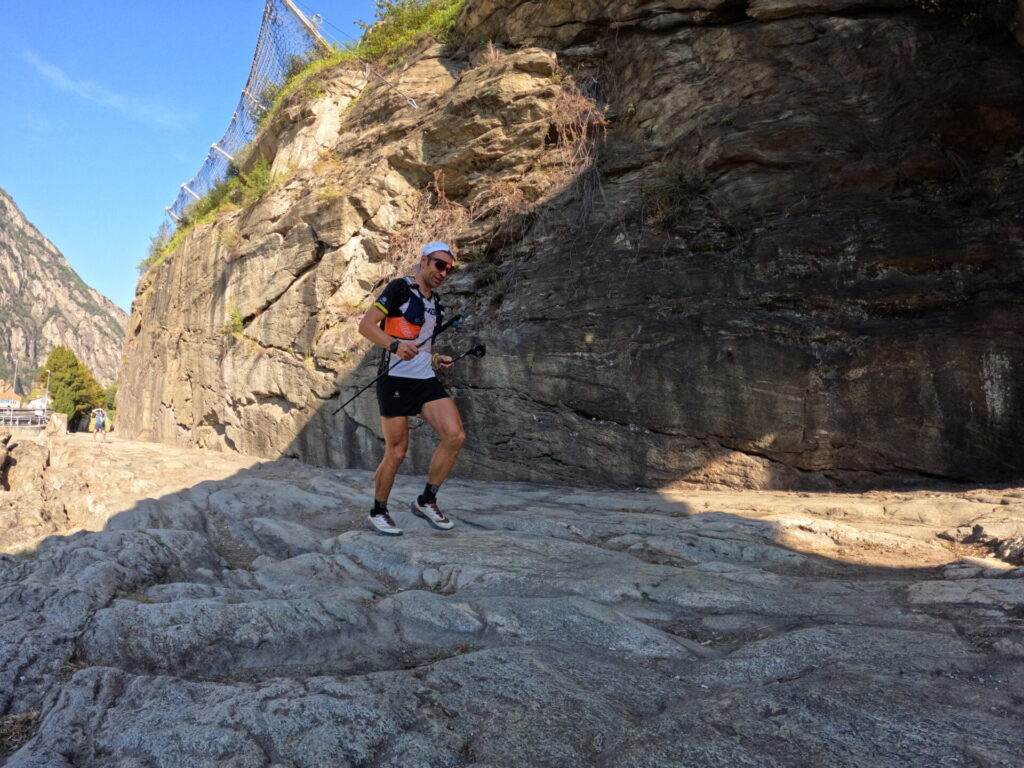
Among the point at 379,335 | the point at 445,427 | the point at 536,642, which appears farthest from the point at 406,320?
the point at 536,642

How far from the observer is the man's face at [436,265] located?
173 inches

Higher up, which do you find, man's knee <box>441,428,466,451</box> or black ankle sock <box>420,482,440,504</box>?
man's knee <box>441,428,466,451</box>

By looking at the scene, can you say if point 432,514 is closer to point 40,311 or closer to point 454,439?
point 454,439

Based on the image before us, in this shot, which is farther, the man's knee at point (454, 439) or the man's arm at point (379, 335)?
the man's knee at point (454, 439)

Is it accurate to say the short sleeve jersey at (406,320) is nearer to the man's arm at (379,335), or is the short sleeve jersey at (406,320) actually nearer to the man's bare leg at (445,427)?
the man's arm at (379,335)

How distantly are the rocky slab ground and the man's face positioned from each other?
71.7 inches

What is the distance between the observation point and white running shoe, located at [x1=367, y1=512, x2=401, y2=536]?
4.23 m

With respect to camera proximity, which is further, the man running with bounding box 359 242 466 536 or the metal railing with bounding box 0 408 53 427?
the metal railing with bounding box 0 408 53 427

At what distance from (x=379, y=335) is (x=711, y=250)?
4.05 metres

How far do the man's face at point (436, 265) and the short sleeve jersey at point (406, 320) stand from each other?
0.13 m

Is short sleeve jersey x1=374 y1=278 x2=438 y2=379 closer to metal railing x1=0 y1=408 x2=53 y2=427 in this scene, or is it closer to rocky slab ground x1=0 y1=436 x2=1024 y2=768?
rocky slab ground x1=0 y1=436 x2=1024 y2=768

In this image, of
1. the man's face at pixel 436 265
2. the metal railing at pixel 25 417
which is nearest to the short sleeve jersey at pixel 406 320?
the man's face at pixel 436 265

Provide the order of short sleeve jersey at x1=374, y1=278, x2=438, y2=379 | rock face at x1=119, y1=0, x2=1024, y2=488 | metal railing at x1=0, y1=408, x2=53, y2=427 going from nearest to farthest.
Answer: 1. short sleeve jersey at x1=374, y1=278, x2=438, y2=379
2. rock face at x1=119, y1=0, x2=1024, y2=488
3. metal railing at x1=0, y1=408, x2=53, y2=427

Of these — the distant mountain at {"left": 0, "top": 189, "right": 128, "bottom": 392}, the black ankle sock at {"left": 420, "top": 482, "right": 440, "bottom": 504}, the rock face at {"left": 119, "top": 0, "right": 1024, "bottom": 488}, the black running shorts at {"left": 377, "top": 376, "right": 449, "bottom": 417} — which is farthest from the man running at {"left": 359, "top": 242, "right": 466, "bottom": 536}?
the distant mountain at {"left": 0, "top": 189, "right": 128, "bottom": 392}
